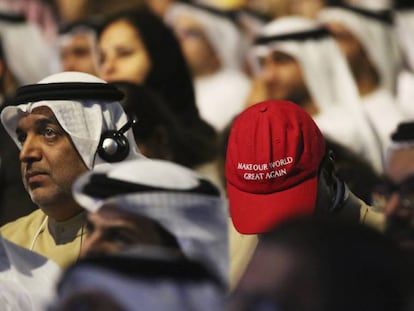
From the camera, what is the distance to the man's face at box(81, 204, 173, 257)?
4.02 meters

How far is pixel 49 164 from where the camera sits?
19.9ft

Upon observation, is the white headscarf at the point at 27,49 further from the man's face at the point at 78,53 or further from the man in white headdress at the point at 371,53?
the man in white headdress at the point at 371,53

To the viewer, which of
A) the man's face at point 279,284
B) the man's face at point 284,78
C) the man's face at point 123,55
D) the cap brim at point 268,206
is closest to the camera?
the man's face at point 279,284

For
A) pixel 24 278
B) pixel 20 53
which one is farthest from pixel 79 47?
pixel 24 278

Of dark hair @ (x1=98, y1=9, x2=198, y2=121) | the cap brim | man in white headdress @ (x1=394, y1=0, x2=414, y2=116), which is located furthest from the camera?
man in white headdress @ (x1=394, y1=0, x2=414, y2=116)

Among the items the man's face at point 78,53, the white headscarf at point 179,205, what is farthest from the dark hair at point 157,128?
the man's face at point 78,53

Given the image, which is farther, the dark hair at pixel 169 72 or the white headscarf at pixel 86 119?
the dark hair at pixel 169 72

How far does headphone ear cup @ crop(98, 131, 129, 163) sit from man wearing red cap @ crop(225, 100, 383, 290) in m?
0.68

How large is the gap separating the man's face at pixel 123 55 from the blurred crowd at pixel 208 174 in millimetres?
12

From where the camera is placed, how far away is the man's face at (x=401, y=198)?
4.72 m

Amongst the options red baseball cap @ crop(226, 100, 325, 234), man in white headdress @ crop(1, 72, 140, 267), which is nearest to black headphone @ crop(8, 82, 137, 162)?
man in white headdress @ crop(1, 72, 140, 267)

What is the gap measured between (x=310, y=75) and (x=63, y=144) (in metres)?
5.13

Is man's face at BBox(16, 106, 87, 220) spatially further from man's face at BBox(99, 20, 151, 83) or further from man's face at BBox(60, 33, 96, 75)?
Result: man's face at BBox(60, 33, 96, 75)

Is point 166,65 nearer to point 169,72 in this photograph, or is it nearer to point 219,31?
point 169,72
